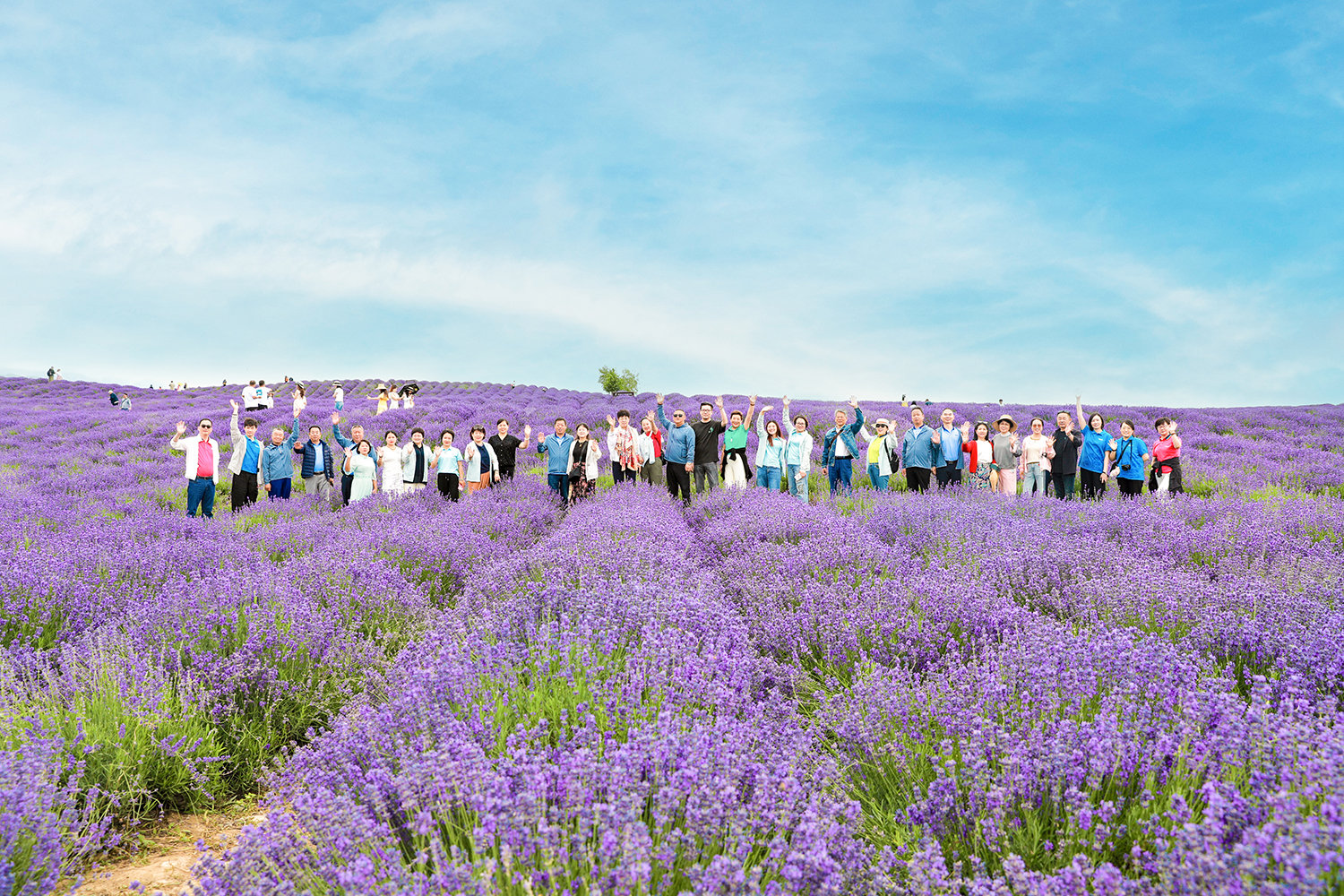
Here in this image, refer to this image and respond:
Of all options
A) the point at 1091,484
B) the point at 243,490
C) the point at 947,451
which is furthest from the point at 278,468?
the point at 1091,484

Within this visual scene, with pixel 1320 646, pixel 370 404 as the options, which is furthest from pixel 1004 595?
pixel 370 404

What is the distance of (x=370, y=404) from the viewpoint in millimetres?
23000

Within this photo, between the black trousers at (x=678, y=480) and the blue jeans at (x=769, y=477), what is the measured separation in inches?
42.6

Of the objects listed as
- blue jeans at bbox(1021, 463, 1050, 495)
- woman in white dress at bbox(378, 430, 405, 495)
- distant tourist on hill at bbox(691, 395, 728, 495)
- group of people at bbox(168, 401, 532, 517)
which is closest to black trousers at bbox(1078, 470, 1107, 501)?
blue jeans at bbox(1021, 463, 1050, 495)

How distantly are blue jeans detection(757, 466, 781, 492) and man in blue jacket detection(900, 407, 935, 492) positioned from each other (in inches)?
70.8

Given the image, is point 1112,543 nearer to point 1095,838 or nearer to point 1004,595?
point 1004,595

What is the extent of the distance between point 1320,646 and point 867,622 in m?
1.71

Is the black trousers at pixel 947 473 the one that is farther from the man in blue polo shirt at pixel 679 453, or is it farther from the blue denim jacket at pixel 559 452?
the blue denim jacket at pixel 559 452

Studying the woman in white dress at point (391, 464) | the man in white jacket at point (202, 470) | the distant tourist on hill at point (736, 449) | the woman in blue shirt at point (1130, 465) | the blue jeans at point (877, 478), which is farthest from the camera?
the blue jeans at point (877, 478)

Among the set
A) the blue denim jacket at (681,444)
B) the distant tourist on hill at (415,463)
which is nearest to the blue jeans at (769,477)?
the blue denim jacket at (681,444)

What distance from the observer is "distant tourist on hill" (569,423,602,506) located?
8.85m

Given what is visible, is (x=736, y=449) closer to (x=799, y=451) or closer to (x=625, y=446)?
(x=799, y=451)

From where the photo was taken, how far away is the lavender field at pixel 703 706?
1598mm

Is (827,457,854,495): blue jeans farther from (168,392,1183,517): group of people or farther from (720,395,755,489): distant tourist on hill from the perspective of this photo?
(720,395,755,489): distant tourist on hill
